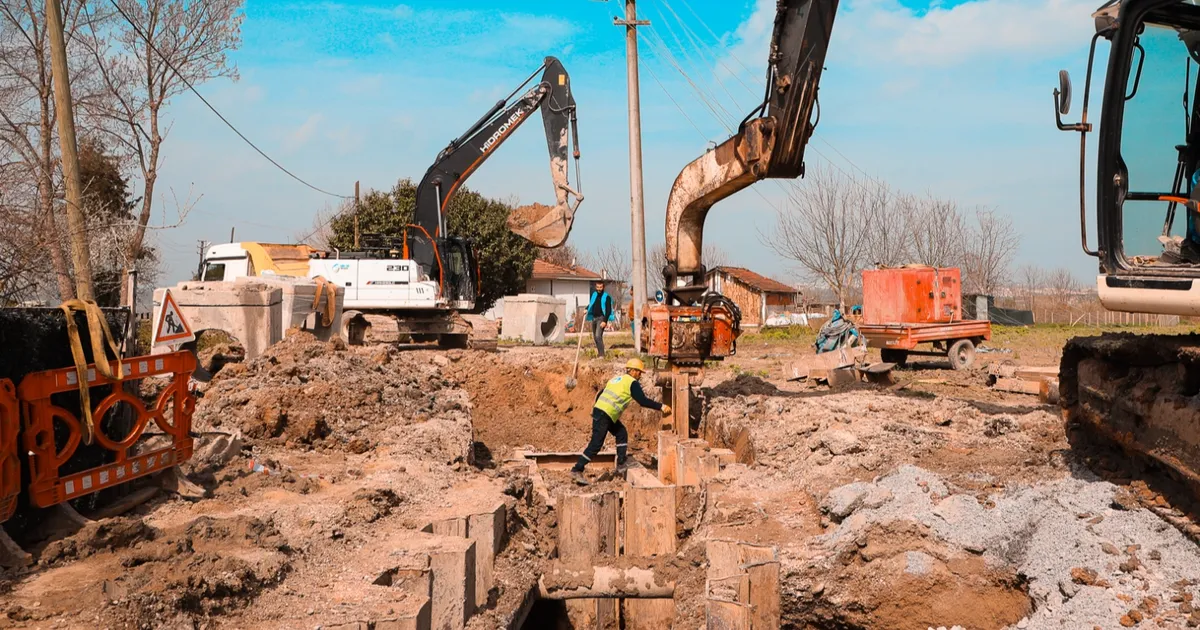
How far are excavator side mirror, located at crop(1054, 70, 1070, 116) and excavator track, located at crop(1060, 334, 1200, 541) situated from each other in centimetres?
135

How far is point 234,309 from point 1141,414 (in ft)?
34.7

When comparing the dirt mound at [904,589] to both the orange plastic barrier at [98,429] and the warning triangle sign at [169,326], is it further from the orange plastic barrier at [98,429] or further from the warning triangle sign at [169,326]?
the warning triangle sign at [169,326]

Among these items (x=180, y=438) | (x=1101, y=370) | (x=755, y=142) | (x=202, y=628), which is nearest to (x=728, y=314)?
(x=755, y=142)

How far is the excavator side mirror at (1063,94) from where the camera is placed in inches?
185

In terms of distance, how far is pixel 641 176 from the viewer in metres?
16.7

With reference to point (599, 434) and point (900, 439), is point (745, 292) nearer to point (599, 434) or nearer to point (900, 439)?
point (599, 434)

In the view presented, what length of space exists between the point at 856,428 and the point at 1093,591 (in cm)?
391

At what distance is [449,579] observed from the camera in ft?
17.6

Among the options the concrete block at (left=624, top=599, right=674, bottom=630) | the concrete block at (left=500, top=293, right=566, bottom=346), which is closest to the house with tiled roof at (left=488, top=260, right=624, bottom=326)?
the concrete block at (left=500, top=293, right=566, bottom=346)

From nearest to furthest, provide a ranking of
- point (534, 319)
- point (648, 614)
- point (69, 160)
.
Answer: point (648, 614) → point (69, 160) → point (534, 319)

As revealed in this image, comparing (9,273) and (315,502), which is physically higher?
(9,273)

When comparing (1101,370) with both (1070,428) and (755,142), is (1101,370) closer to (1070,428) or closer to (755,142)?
(1070,428)

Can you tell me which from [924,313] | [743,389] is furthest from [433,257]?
[924,313]

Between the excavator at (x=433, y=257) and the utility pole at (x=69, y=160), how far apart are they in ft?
23.6
